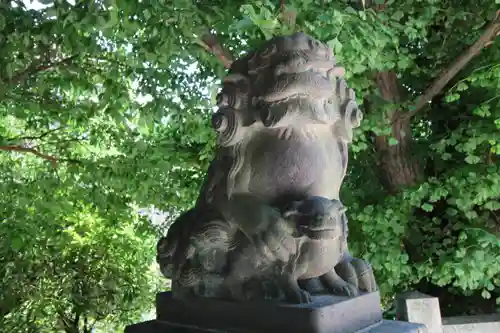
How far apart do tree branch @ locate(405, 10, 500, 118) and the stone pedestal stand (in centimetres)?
256

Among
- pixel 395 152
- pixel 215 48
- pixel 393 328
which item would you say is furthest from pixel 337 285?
pixel 395 152

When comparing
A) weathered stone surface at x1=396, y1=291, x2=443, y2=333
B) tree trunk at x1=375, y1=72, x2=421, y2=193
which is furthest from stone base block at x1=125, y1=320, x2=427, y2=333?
tree trunk at x1=375, y1=72, x2=421, y2=193

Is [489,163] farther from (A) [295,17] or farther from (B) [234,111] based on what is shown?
(B) [234,111]

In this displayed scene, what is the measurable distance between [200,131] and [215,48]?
738mm

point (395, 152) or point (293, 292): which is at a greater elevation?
point (395, 152)

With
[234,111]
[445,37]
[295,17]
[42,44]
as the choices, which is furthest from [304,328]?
[445,37]

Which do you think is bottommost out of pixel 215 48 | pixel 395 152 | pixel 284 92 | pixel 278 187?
pixel 278 187

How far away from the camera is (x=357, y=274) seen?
1.60m

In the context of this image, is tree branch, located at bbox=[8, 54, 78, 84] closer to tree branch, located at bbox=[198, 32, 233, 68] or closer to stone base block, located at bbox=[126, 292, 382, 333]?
tree branch, located at bbox=[198, 32, 233, 68]

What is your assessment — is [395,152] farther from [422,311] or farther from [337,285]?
[337,285]

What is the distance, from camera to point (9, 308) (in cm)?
404

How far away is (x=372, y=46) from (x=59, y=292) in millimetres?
3508

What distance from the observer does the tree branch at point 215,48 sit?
3.17 m

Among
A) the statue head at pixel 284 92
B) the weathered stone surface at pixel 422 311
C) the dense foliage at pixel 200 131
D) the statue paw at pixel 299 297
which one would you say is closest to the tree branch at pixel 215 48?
the dense foliage at pixel 200 131
